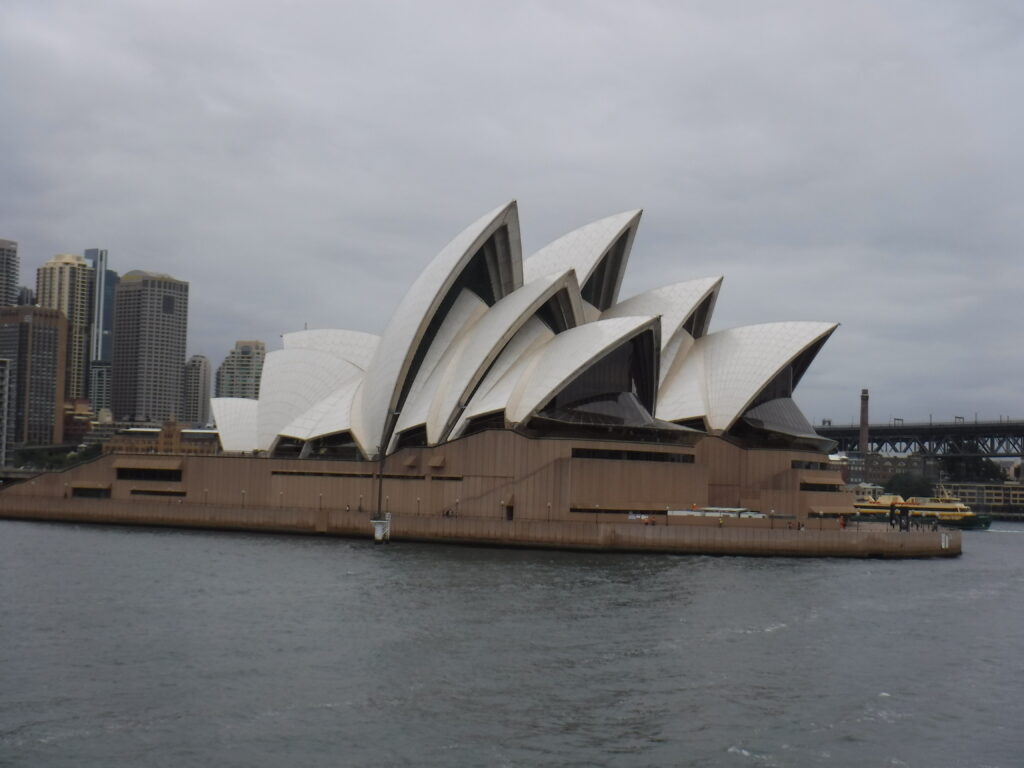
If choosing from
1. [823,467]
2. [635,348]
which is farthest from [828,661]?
[823,467]

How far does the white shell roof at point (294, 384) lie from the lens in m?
57.3

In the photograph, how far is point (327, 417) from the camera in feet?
180

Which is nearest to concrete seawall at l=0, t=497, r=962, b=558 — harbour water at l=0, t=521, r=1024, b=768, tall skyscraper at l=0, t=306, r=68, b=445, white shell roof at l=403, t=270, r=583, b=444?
white shell roof at l=403, t=270, r=583, b=444

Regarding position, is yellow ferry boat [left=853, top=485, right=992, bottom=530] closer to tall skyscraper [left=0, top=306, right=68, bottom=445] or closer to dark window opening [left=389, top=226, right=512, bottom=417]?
dark window opening [left=389, top=226, right=512, bottom=417]

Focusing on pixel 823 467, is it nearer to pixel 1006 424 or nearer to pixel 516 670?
pixel 516 670

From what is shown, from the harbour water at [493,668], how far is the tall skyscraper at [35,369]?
132 meters

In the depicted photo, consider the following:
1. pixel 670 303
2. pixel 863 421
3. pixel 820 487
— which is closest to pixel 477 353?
pixel 670 303

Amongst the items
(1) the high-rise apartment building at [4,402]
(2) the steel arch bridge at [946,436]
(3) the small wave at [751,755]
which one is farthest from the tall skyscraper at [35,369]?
(3) the small wave at [751,755]

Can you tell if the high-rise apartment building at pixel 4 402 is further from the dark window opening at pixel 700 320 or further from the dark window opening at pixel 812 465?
the dark window opening at pixel 812 465

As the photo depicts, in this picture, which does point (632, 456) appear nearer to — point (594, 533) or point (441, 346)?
point (594, 533)

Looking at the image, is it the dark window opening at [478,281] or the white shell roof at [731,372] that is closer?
the dark window opening at [478,281]

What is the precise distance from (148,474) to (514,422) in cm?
2102

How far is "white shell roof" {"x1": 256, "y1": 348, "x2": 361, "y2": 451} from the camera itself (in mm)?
57344

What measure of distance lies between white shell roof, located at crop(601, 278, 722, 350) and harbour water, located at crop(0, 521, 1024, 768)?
2204cm
